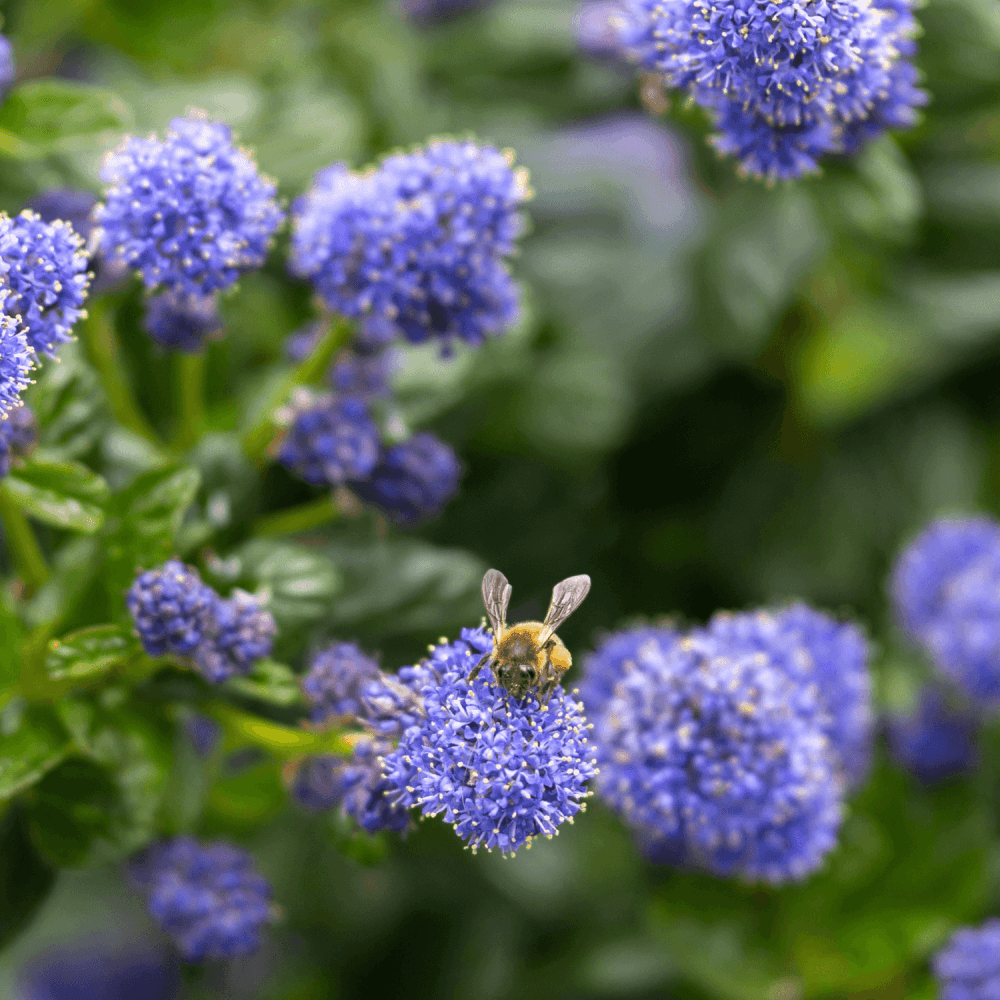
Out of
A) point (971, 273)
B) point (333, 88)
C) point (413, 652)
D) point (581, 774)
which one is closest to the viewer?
point (581, 774)

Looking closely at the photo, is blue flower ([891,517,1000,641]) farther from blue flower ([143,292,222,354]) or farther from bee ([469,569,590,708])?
blue flower ([143,292,222,354])

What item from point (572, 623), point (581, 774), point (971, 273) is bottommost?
point (581, 774)

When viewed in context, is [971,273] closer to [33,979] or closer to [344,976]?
[344,976]

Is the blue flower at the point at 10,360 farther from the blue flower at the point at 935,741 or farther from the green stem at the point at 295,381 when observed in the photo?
the blue flower at the point at 935,741

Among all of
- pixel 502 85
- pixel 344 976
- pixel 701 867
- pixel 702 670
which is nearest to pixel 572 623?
pixel 701 867

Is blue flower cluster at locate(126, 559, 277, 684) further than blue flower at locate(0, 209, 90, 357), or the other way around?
blue flower cluster at locate(126, 559, 277, 684)

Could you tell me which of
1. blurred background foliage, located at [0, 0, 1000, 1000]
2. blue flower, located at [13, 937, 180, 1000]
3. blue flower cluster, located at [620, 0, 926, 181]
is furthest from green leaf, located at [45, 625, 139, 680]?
blue flower, located at [13, 937, 180, 1000]

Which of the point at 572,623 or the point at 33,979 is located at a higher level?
Result: the point at 572,623
